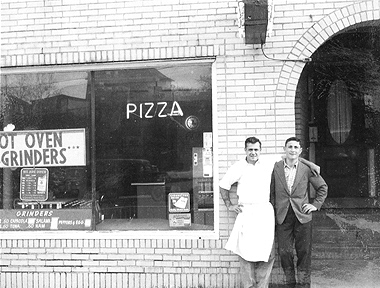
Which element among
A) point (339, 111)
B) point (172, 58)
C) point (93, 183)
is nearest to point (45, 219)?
point (93, 183)

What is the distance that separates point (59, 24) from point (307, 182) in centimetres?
352

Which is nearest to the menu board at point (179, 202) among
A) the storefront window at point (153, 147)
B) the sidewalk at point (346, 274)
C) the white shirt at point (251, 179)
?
the storefront window at point (153, 147)

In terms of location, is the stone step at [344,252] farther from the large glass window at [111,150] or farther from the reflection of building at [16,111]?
the reflection of building at [16,111]

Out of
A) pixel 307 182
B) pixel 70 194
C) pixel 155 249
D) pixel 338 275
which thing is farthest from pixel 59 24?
pixel 338 275

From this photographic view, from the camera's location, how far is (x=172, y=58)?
5840mm

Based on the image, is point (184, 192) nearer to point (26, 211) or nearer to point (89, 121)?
point (89, 121)

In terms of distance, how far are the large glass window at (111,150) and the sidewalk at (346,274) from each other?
1.64 metres

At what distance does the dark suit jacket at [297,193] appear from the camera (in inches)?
205

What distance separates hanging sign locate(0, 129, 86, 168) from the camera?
614 cm

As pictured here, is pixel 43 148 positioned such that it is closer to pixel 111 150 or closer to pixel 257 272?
pixel 111 150

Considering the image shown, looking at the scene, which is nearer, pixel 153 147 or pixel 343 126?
pixel 153 147

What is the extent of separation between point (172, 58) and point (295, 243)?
8.39ft

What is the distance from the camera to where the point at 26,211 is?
6.31 metres

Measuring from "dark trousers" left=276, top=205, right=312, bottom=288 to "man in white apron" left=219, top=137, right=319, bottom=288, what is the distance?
151mm
